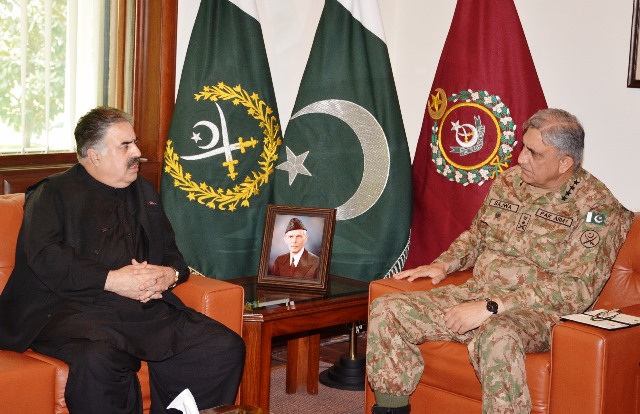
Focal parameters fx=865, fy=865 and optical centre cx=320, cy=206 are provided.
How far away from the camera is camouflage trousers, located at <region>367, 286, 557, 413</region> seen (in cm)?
279

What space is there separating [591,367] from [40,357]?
1.74 m

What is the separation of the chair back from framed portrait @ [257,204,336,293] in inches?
43.8

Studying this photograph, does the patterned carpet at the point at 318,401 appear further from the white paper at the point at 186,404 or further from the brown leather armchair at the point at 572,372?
the white paper at the point at 186,404

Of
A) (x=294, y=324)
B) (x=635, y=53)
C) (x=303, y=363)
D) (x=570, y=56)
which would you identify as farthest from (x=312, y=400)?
(x=635, y=53)

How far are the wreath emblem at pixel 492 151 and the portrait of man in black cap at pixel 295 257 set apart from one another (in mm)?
784

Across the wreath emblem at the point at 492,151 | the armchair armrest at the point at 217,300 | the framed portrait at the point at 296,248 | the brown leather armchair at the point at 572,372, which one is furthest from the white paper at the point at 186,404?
the wreath emblem at the point at 492,151

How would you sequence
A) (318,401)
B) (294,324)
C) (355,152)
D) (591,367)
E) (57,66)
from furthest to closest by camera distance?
(355,152) < (318,401) < (57,66) < (294,324) < (591,367)

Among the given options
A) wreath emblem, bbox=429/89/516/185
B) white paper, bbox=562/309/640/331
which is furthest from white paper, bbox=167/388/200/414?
wreath emblem, bbox=429/89/516/185

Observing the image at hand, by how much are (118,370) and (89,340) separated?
Answer: 137 millimetres

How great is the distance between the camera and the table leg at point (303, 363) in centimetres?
377

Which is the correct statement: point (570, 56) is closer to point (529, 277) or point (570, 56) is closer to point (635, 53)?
point (635, 53)

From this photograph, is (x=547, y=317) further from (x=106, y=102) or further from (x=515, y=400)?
(x=106, y=102)

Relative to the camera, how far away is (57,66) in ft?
11.7

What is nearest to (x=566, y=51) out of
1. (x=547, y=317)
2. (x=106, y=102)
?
(x=547, y=317)
